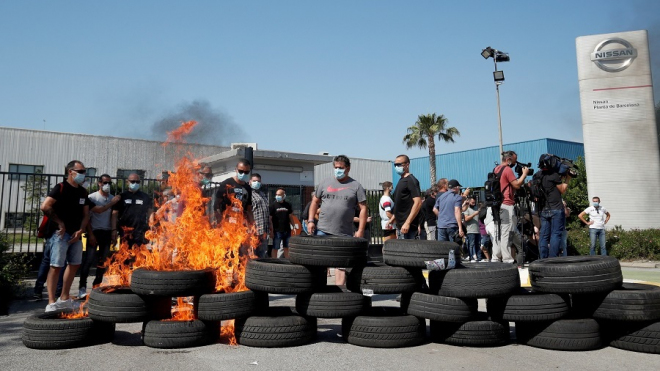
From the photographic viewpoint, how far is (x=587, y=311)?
4.77m

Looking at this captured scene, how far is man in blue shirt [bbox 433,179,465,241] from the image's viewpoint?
9.03 meters

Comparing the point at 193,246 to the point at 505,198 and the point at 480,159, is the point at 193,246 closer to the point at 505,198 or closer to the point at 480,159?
the point at 505,198

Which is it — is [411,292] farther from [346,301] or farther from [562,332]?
[562,332]

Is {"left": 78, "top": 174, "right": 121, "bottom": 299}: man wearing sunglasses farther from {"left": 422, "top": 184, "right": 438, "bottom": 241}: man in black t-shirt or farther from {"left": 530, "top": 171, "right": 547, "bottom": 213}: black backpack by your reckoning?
{"left": 530, "top": 171, "right": 547, "bottom": 213}: black backpack

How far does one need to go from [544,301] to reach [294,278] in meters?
2.52

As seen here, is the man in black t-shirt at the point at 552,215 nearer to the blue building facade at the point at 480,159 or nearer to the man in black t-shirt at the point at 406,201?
the man in black t-shirt at the point at 406,201

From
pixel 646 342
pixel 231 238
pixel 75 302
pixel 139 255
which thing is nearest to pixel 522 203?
pixel 646 342

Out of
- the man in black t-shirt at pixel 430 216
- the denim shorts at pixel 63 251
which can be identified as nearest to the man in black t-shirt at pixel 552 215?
the man in black t-shirt at pixel 430 216

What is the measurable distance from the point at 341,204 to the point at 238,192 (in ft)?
5.85

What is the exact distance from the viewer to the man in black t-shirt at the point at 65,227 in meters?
6.38

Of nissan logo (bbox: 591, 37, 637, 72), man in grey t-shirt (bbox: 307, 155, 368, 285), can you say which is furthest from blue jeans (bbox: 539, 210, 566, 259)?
nissan logo (bbox: 591, 37, 637, 72)

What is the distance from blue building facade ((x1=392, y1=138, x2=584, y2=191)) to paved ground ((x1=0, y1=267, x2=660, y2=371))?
109 ft

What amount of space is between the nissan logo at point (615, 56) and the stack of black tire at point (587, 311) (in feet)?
50.6

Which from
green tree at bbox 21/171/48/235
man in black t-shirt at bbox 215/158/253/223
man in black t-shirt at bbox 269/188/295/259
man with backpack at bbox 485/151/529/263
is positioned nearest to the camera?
man in black t-shirt at bbox 215/158/253/223
